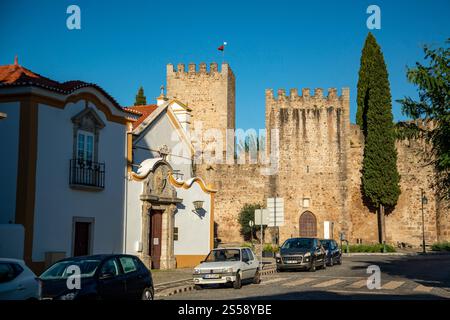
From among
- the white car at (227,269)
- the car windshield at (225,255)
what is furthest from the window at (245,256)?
the car windshield at (225,255)

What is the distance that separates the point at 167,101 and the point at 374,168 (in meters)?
21.5

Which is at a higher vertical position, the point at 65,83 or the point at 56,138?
the point at 65,83

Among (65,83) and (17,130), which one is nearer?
(17,130)

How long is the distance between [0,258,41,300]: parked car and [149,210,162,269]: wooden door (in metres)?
14.7

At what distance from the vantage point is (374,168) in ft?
151

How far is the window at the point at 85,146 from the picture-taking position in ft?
72.3

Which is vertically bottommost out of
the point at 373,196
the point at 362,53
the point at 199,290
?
the point at 199,290

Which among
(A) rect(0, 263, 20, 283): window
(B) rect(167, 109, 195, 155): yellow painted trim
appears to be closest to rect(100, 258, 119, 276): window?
(A) rect(0, 263, 20, 283): window

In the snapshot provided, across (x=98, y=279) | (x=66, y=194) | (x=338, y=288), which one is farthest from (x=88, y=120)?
(x=98, y=279)

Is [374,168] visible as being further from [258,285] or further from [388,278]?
[258,285]

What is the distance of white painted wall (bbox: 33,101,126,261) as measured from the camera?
20250mm

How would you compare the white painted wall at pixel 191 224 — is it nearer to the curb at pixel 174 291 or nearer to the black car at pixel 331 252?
the black car at pixel 331 252

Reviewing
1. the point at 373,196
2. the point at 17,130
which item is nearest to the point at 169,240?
the point at 17,130

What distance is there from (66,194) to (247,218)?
2786 centimetres
